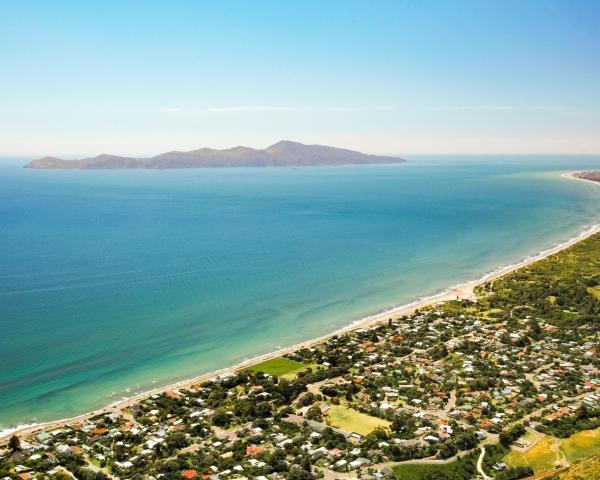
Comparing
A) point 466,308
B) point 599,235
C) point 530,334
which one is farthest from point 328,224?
point 530,334

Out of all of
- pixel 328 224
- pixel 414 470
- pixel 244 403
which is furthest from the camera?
pixel 328 224

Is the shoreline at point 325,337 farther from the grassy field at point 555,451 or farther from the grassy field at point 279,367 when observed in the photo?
the grassy field at point 555,451

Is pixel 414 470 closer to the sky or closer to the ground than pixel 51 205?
closer to the ground

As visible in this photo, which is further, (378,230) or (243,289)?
(378,230)

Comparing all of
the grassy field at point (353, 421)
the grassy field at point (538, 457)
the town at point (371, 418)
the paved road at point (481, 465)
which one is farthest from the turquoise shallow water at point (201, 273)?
the grassy field at point (538, 457)

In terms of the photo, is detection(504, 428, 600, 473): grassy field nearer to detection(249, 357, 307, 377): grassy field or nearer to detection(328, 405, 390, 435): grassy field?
detection(328, 405, 390, 435): grassy field

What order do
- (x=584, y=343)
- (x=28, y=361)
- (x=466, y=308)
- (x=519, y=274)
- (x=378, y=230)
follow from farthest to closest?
(x=378, y=230) → (x=519, y=274) → (x=466, y=308) → (x=584, y=343) → (x=28, y=361)

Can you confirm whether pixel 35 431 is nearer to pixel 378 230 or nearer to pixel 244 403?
pixel 244 403
